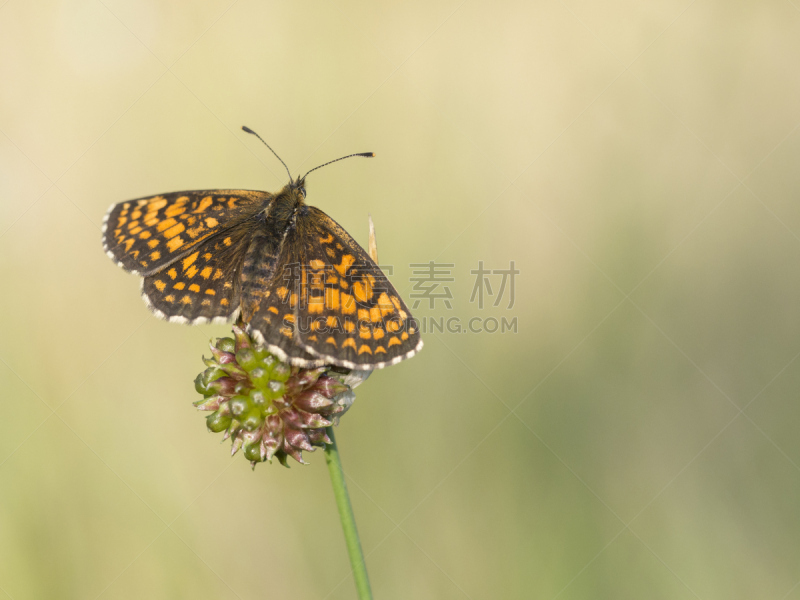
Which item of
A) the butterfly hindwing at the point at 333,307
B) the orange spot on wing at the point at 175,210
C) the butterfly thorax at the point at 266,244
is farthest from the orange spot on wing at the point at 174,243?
the butterfly hindwing at the point at 333,307

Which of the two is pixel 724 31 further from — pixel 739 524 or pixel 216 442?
pixel 216 442

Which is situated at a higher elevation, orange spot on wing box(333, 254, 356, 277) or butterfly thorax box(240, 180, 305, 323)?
orange spot on wing box(333, 254, 356, 277)

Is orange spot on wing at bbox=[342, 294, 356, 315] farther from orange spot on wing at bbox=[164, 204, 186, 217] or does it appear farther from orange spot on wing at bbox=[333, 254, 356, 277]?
orange spot on wing at bbox=[164, 204, 186, 217]

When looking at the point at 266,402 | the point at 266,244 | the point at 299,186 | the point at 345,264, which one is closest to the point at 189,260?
the point at 266,244

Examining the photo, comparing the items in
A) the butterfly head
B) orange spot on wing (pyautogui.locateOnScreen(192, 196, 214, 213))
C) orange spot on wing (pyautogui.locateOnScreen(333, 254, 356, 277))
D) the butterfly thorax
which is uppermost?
the butterfly head

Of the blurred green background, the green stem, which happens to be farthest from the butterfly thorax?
the blurred green background

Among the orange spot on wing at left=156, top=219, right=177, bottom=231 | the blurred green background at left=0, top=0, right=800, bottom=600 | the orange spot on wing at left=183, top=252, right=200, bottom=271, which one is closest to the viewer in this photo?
the orange spot on wing at left=183, top=252, right=200, bottom=271
